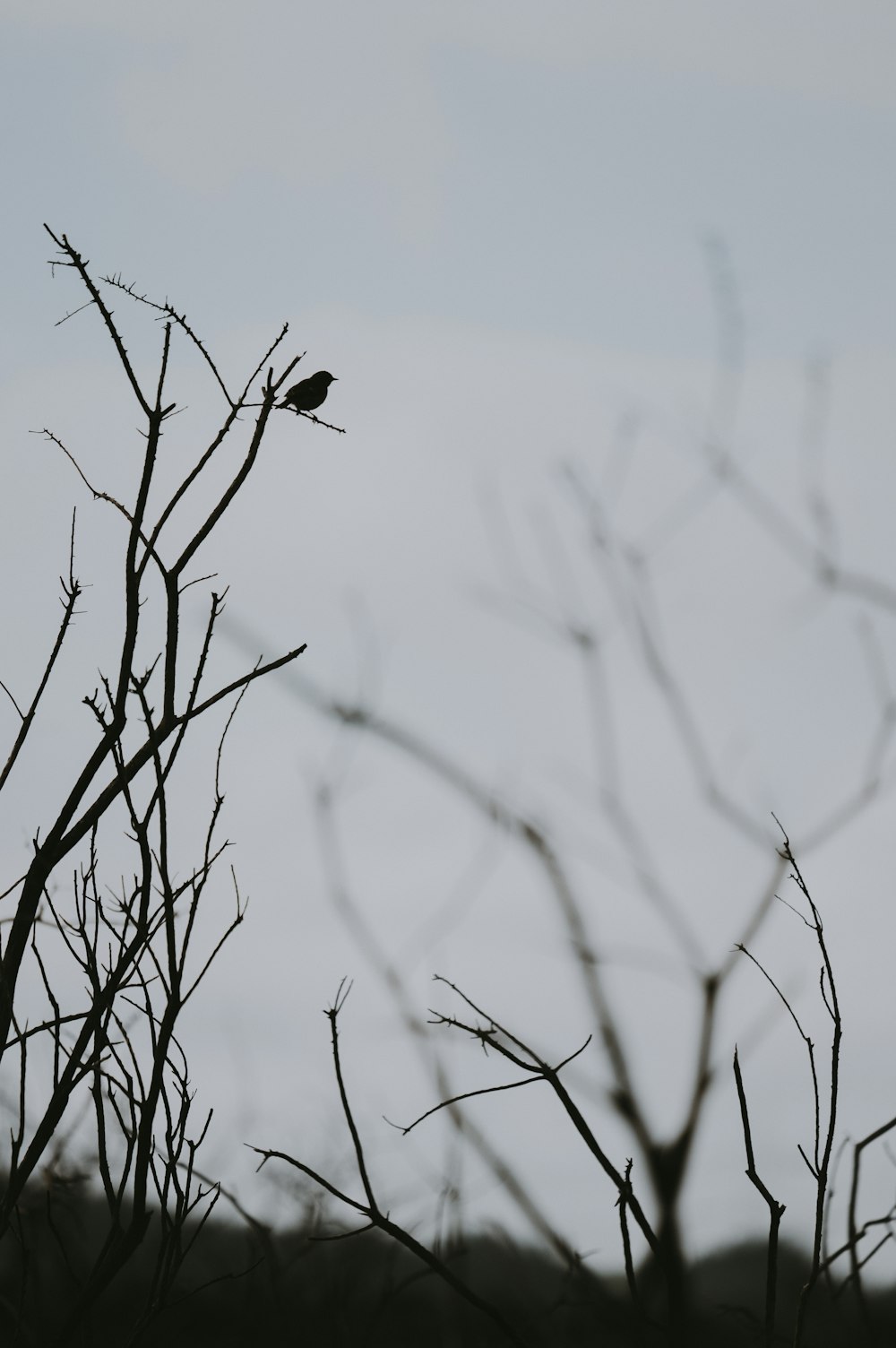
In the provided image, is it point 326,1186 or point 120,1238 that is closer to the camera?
point 326,1186

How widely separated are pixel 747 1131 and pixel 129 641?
1.40 metres

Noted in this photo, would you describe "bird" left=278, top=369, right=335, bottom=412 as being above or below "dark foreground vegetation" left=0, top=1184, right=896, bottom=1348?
above

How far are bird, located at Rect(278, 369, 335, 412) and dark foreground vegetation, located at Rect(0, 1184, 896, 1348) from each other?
5.66 feet

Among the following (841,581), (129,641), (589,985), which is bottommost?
(129,641)

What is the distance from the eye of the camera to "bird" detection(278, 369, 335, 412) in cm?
252

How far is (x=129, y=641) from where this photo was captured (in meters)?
2.08

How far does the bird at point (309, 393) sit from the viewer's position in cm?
252

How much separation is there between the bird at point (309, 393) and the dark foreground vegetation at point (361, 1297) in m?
1.73

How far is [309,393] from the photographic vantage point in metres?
2.73

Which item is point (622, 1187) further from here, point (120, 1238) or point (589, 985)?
point (589, 985)

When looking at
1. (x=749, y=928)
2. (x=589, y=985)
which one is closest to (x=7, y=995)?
(x=589, y=985)

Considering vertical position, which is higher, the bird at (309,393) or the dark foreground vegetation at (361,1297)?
the bird at (309,393)

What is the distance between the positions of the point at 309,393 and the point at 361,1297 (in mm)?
8349

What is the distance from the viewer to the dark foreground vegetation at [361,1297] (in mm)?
2666
